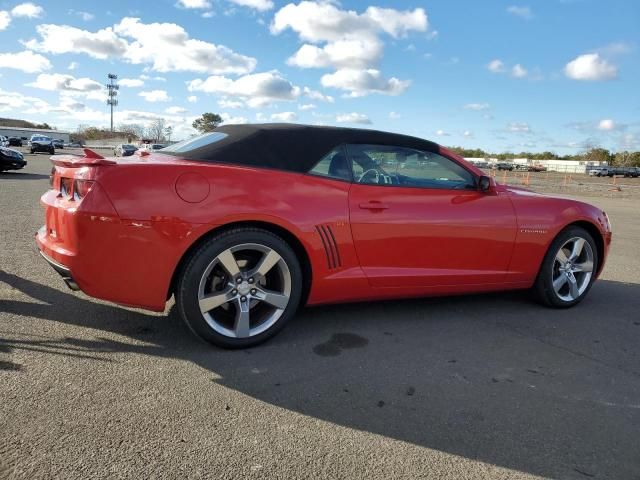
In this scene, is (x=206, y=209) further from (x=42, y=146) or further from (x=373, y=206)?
(x=42, y=146)

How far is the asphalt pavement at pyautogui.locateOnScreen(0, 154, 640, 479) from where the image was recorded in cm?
214

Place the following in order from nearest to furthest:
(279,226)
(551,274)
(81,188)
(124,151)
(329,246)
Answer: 1. (81,188)
2. (279,226)
3. (329,246)
4. (551,274)
5. (124,151)

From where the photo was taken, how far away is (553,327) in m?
4.04

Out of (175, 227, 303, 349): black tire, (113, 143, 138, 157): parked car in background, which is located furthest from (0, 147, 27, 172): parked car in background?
(175, 227, 303, 349): black tire

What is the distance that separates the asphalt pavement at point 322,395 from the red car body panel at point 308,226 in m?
0.38

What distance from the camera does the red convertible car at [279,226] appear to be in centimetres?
298

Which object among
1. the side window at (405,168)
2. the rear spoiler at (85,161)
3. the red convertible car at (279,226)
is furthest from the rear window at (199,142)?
the side window at (405,168)

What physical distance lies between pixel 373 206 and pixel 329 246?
45cm

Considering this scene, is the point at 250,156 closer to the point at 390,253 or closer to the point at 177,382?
the point at 390,253

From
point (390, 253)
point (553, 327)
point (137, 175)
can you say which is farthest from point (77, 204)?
point (553, 327)

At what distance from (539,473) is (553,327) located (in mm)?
2143

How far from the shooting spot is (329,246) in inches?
134

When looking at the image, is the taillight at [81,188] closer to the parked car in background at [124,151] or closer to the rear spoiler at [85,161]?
the rear spoiler at [85,161]

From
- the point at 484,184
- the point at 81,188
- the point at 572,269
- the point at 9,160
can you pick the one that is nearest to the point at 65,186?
the point at 81,188
